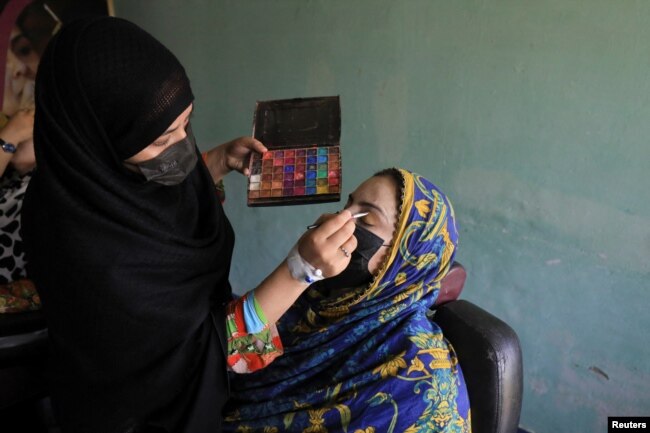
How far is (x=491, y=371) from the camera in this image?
1.04 m

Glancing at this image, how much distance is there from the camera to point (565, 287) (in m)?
1.54

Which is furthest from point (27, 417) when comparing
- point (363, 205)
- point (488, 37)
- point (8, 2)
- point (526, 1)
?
point (526, 1)

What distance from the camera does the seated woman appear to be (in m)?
1.00

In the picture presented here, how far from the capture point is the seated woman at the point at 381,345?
3.29 feet

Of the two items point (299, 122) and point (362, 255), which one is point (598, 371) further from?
point (299, 122)

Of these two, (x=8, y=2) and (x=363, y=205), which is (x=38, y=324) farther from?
(x=8, y=2)

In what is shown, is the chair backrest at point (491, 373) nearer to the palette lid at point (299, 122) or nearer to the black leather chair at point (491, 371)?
the black leather chair at point (491, 371)

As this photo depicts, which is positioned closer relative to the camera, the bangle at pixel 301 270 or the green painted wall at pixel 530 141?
the bangle at pixel 301 270

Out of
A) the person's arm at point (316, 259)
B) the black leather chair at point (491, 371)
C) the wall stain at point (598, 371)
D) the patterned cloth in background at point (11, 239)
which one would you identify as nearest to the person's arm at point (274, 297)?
the person's arm at point (316, 259)

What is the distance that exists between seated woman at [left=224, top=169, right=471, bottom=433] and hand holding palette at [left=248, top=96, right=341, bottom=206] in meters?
0.12

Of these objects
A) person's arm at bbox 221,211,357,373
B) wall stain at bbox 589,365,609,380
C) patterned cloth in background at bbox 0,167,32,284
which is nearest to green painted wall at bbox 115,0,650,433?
wall stain at bbox 589,365,609,380

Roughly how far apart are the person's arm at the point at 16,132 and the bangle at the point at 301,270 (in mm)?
976

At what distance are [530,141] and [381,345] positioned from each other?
802 mm

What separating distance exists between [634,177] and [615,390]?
0.70 meters
